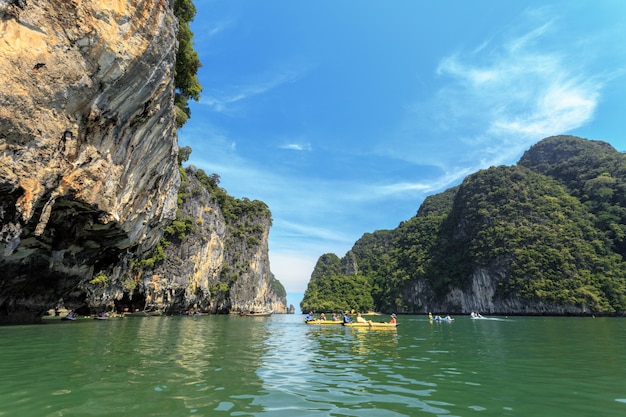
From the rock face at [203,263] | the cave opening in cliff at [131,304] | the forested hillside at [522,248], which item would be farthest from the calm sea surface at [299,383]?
the forested hillside at [522,248]

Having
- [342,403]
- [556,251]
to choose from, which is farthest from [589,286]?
[342,403]

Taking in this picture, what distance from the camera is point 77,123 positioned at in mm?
13164

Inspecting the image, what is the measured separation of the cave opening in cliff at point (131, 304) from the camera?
159ft

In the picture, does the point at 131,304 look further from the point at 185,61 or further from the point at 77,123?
the point at 77,123

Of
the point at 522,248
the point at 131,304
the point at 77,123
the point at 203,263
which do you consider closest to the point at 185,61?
the point at 77,123

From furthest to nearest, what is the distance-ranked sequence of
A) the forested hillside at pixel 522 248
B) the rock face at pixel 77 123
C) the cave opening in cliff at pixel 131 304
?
the forested hillside at pixel 522 248 → the cave opening in cliff at pixel 131 304 → the rock face at pixel 77 123

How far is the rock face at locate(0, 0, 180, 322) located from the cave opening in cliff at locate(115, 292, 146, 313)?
98.0 ft

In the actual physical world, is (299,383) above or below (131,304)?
below

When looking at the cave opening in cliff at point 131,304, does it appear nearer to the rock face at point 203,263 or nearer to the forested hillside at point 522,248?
the rock face at point 203,263

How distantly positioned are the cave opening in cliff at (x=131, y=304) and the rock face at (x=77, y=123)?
98.0 ft

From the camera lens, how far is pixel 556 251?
74.8 metres

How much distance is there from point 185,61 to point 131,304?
4052cm

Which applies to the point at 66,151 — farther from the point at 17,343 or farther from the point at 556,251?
the point at 556,251

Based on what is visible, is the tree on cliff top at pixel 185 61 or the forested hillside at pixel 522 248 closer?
the tree on cliff top at pixel 185 61
